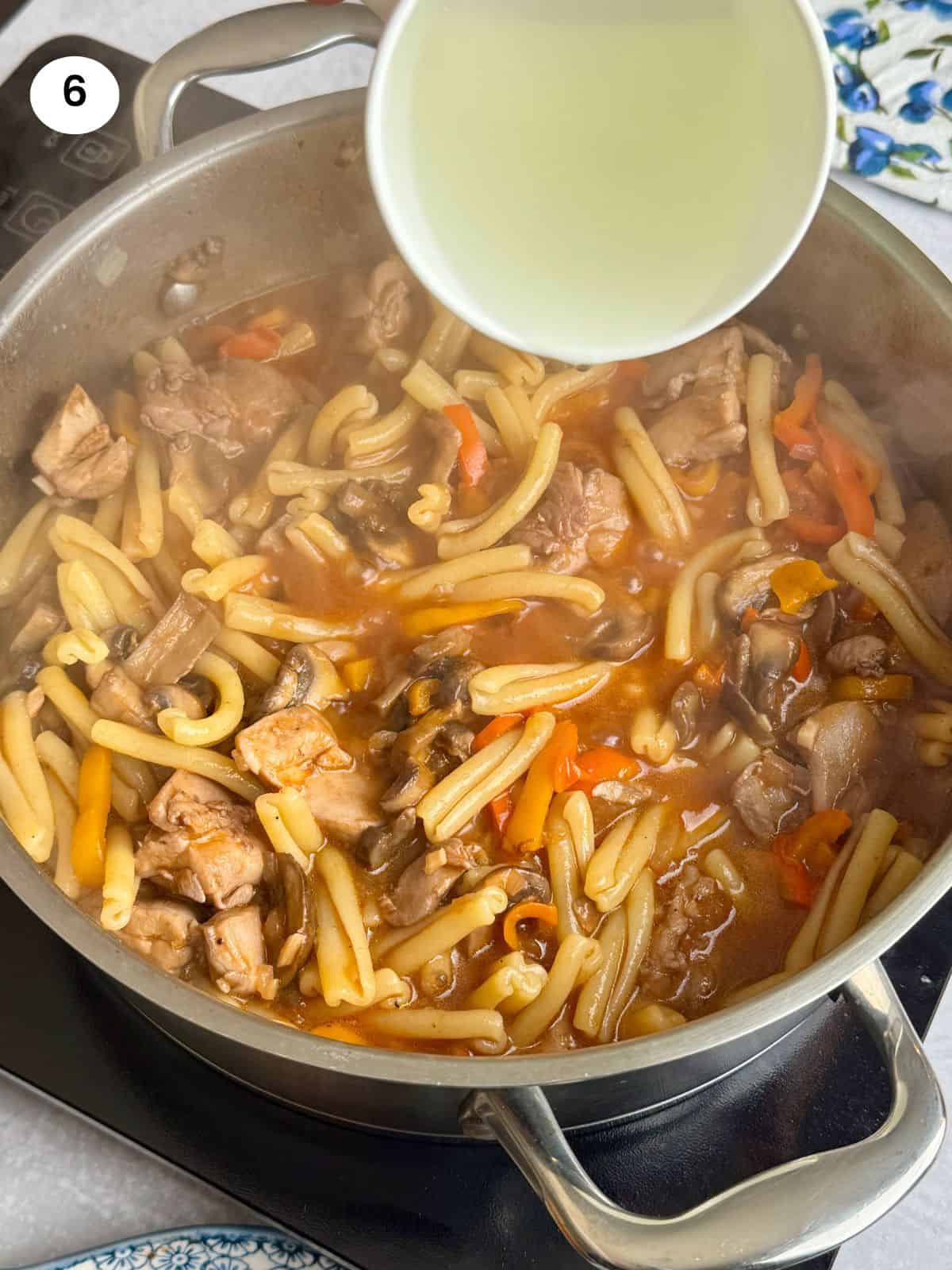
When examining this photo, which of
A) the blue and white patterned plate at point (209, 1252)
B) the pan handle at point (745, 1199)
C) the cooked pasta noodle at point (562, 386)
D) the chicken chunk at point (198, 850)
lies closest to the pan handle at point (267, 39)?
the cooked pasta noodle at point (562, 386)

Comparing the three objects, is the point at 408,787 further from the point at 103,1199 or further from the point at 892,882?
the point at 103,1199

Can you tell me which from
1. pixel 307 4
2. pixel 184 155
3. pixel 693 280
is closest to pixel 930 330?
pixel 693 280

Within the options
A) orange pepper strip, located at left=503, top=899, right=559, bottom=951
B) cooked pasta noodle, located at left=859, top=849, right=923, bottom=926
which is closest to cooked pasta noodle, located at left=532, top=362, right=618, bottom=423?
orange pepper strip, located at left=503, top=899, right=559, bottom=951

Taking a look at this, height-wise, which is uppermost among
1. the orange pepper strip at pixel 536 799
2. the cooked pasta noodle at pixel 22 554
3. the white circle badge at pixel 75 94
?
the white circle badge at pixel 75 94

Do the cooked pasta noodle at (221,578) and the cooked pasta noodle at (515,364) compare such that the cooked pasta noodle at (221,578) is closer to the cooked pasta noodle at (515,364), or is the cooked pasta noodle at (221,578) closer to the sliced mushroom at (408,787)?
the sliced mushroom at (408,787)

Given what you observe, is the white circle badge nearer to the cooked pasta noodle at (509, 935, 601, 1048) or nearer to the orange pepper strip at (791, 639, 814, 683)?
the orange pepper strip at (791, 639, 814, 683)

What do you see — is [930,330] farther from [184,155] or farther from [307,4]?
[184,155]
